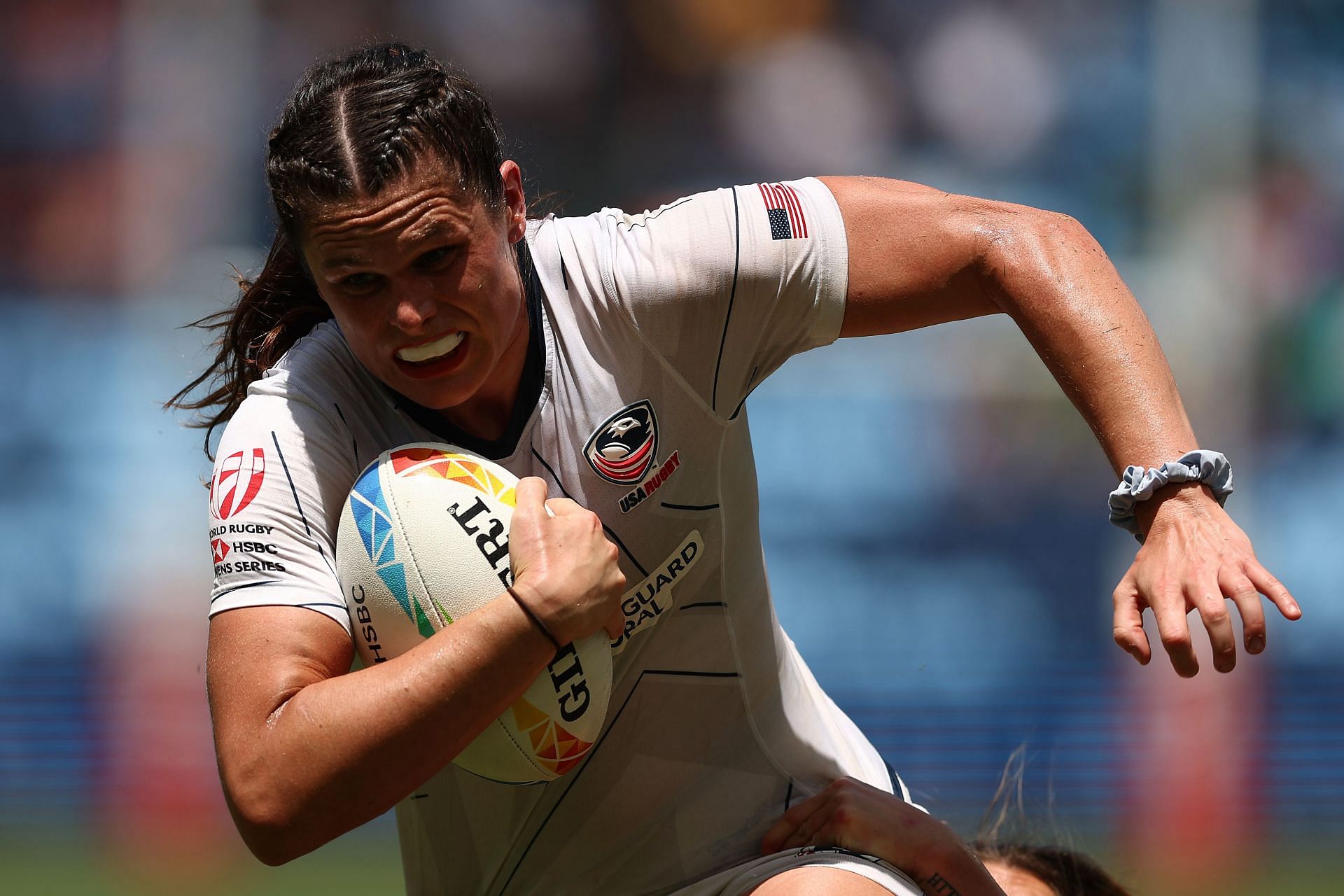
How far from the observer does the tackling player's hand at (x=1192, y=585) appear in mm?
2074

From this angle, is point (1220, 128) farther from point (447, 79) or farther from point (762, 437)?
point (447, 79)

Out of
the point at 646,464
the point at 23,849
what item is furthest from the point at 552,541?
the point at 23,849

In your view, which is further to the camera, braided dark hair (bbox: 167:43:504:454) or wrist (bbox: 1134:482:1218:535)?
braided dark hair (bbox: 167:43:504:454)

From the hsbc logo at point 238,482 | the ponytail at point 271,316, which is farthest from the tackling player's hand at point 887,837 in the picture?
the ponytail at point 271,316

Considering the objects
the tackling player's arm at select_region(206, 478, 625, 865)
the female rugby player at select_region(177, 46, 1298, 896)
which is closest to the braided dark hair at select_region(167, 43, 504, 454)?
the female rugby player at select_region(177, 46, 1298, 896)

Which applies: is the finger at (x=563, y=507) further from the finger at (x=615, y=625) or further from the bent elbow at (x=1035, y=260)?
the bent elbow at (x=1035, y=260)

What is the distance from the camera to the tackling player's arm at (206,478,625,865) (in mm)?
2211

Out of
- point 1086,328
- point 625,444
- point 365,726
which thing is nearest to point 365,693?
point 365,726

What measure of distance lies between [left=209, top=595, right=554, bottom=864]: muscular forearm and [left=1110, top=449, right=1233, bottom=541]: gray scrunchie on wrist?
105cm

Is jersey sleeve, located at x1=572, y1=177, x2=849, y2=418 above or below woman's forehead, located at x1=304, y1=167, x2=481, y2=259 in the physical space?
below

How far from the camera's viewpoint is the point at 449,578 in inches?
94.0

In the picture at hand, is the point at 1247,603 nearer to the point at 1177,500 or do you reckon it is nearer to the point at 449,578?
the point at 1177,500

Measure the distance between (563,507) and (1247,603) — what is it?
115 centimetres

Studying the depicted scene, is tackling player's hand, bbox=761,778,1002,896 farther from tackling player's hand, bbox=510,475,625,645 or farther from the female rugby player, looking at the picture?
tackling player's hand, bbox=510,475,625,645
